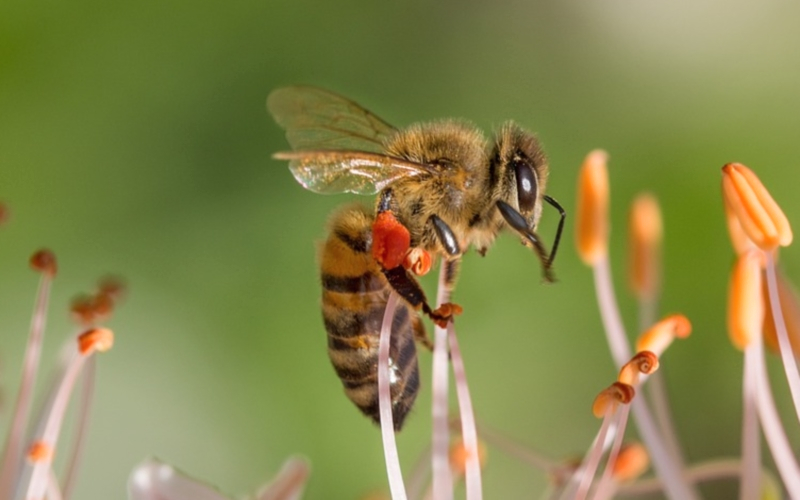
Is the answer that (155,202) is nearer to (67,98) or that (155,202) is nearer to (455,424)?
(67,98)

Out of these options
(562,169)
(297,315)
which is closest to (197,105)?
(297,315)

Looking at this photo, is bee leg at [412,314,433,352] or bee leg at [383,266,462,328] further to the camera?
bee leg at [412,314,433,352]

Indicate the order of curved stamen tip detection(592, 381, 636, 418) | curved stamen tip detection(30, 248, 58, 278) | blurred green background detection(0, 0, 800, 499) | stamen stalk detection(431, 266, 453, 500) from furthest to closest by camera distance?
blurred green background detection(0, 0, 800, 499) < curved stamen tip detection(30, 248, 58, 278) < stamen stalk detection(431, 266, 453, 500) < curved stamen tip detection(592, 381, 636, 418)

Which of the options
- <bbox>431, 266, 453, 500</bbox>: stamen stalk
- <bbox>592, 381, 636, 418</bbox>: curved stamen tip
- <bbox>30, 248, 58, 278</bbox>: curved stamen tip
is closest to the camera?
<bbox>592, 381, 636, 418</bbox>: curved stamen tip

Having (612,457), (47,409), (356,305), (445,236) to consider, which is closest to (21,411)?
(47,409)

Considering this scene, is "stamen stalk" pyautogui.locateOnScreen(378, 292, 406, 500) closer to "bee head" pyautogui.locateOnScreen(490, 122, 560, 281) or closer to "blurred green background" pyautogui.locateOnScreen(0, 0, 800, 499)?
"bee head" pyautogui.locateOnScreen(490, 122, 560, 281)

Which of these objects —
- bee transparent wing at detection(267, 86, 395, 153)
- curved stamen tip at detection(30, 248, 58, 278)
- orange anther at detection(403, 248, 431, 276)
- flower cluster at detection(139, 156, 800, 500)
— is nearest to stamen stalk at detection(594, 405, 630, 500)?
flower cluster at detection(139, 156, 800, 500)
